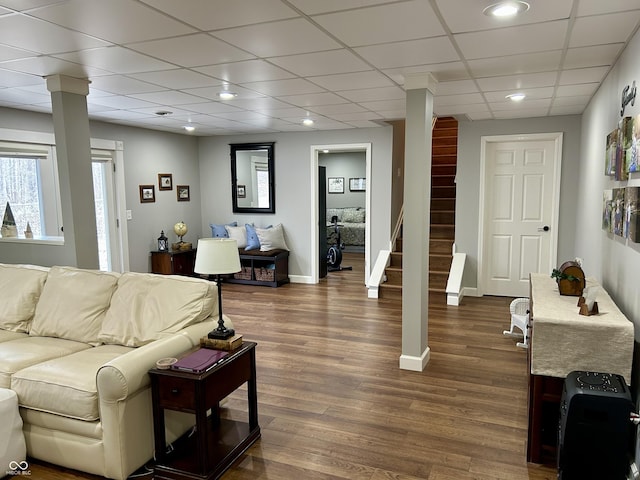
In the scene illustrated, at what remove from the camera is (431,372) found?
148 inches

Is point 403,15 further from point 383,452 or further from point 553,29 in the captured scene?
point 383,452

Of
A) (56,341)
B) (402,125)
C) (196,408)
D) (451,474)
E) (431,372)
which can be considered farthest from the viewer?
(402,125)

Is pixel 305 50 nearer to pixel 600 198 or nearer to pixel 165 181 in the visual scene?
pixel 600 198

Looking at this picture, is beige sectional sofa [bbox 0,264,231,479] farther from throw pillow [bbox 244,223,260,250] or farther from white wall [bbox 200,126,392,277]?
white wall [bbox 200,126,392,277]

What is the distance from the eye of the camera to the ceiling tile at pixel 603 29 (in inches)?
94.7

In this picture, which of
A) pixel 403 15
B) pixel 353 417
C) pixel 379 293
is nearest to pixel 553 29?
pixel 403 15

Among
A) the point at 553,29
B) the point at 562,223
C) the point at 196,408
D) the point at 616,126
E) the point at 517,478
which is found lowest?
the point at 517,478

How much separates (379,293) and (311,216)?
1.66m

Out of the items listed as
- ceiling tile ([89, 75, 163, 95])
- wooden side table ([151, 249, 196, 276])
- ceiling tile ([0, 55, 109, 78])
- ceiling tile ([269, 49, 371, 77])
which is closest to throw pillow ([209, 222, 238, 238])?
wooden side table ([151, 249, 196, 276])

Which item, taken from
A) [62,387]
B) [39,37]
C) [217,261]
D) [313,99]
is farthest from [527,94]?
[62,387]

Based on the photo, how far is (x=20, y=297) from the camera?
3.25 m

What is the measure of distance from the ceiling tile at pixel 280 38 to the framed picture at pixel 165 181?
14.5 ft

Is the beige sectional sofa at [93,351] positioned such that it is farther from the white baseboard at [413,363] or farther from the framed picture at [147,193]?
the framed picture at [147,193]

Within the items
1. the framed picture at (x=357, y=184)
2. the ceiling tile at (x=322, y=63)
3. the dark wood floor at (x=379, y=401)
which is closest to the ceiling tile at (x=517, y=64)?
the ceiling tile at (x=322, y=63)
